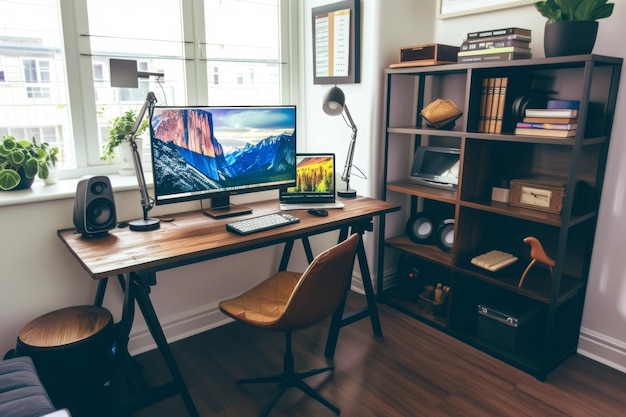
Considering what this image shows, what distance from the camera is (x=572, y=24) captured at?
6.56 ft

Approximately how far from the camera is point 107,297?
7.57 ft

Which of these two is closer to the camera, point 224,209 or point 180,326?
point 224,209

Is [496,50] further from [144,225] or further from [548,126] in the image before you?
[144,225]

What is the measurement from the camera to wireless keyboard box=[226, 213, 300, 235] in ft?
6.85

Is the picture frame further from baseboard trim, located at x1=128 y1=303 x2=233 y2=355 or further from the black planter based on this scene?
baseboard trim, located at x1=128 y1=303 x2=233 y2=355

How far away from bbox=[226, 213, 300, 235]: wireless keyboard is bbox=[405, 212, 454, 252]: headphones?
3.31 feet

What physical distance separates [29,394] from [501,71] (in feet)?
8.04

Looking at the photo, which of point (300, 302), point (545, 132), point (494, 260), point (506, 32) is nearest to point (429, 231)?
point (494, 260)

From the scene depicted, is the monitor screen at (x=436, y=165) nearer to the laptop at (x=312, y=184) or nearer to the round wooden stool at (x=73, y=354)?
the laptop at (x=312, y=184)

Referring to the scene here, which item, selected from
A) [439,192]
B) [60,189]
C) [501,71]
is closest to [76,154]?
[60,189]

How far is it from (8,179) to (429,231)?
2.27 m

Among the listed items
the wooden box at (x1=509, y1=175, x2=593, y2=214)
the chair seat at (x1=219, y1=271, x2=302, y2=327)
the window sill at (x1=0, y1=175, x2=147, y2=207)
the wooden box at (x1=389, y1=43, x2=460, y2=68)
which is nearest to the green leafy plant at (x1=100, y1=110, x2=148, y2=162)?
the window sill at (x1=0, y1=175, x2=147, y2=207)

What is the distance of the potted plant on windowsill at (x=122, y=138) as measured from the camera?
2430 millimetres

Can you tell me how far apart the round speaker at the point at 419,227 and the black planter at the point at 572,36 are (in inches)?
49.2
